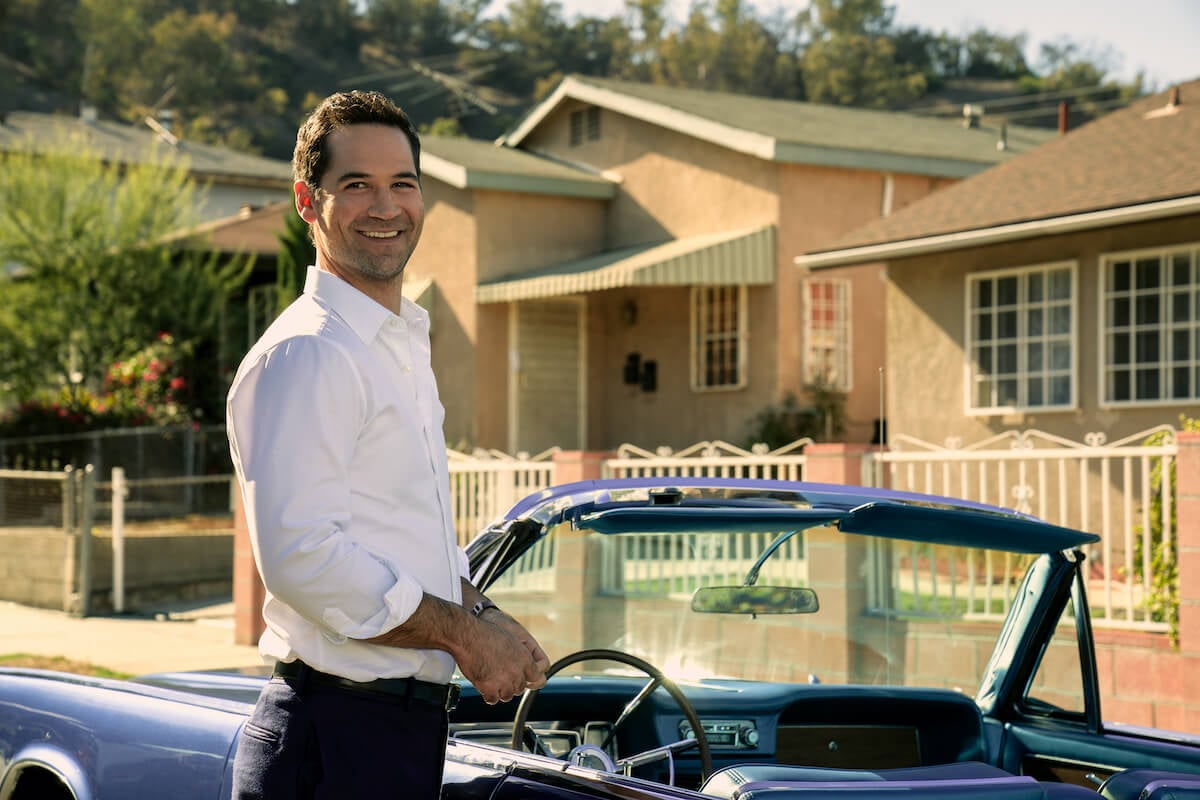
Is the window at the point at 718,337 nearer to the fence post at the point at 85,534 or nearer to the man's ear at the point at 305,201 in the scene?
the fence post at the point at 85,534

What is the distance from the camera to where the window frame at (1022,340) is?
13195mm

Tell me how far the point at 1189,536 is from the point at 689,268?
992 centimetres

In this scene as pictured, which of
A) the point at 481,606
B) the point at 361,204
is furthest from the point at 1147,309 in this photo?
the point at 361,204

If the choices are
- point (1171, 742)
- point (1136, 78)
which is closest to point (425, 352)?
point (1171, 742)

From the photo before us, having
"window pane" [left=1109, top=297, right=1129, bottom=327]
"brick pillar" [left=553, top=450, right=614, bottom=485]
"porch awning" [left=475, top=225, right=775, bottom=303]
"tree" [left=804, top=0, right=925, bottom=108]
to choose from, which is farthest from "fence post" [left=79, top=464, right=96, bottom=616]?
"tree" [left=804, top=0, right=925, bottom=108]

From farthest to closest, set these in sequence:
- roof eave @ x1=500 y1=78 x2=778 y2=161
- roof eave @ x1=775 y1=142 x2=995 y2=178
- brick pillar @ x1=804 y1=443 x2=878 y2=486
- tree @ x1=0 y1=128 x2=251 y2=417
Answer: tree @ x1=0 y1=128 x2=251 y2=417 < roof eave @ x1=500 y1=78 x2=778 y2=161 < roof eave @ x1=775 y1=142 x2=995 y2=178 < brick pillar @ x1=804 y1=443 x2=878 y2=486

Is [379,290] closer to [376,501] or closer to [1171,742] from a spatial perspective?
[376,501]

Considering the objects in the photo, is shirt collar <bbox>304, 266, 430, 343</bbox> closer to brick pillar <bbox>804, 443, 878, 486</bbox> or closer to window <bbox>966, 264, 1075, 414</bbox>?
brick pillar <bbox>804, 443, 878, 486</bbox>

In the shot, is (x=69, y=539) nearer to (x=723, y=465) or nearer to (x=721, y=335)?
(x=723, y=465)

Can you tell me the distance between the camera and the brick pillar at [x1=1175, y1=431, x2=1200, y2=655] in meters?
6.96

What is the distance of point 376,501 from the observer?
2520mm

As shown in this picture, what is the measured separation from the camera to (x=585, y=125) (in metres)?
20.4

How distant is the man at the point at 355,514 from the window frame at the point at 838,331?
14.5m

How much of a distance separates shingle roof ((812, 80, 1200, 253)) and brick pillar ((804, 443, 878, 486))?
4247mm
